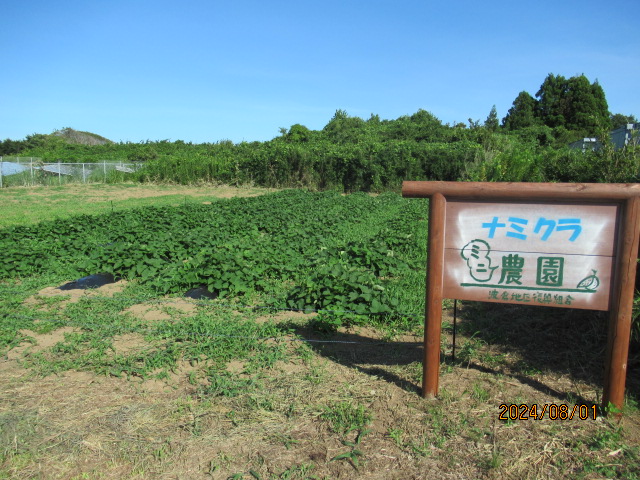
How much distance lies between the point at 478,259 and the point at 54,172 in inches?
1227

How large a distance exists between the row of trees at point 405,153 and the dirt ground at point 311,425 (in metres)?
2.92

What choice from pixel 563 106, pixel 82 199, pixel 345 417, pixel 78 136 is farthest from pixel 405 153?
pixel 78 136

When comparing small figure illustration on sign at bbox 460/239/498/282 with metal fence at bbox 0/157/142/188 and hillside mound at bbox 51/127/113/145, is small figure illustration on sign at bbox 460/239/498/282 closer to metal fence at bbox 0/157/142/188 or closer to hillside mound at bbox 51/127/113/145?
metal fence at bbox 0/157/142/188

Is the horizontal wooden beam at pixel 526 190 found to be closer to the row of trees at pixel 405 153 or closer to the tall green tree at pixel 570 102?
the row of trees at pixel 405 153

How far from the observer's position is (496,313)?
5.00 metres

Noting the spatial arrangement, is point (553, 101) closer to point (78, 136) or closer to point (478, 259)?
point (478, 259)

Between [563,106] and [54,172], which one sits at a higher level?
[563,106]

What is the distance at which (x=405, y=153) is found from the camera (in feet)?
86.8

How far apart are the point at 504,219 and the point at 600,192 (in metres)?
0.54

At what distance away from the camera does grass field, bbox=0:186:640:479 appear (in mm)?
2736
